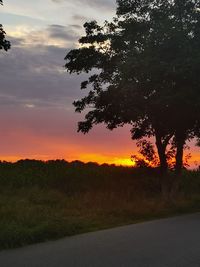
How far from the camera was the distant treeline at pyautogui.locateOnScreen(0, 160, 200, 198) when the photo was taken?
3098 centimetres

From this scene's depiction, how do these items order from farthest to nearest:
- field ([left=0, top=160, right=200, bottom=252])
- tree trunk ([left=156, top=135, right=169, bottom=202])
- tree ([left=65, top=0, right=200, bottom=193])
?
tree trunk ([left=156, top=135, right=169, bottom=202])
tree ([left=65, top=0, right=200, bottom=193])
field ([left=0, top=160, right=200, bottom=252])

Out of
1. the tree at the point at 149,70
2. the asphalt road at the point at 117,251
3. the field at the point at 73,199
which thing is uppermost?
the tree at the point at 149,70

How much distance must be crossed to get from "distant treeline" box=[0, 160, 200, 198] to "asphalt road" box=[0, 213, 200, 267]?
14640mm

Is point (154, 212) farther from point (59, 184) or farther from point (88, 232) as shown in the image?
point (59, 184)

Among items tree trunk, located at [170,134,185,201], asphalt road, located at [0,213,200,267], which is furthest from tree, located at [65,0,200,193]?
asphalt road, located at [0,213,200,267]

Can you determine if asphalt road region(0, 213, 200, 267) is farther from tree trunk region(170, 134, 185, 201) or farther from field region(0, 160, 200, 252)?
tree trunk region(170, 134, 185, 201)

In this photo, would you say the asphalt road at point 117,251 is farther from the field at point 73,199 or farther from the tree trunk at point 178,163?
the tree trunk at point 178,163

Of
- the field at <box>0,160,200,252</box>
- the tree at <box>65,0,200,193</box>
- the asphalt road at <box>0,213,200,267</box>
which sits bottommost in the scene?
the asphalt road at <box>0,213,200,267</box>

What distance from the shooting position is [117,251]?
12125mm

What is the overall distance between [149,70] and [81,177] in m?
11.3

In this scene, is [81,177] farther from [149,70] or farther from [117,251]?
[117,251]

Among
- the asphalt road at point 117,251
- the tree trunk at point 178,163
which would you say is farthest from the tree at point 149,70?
the asphalt road at point 117,251

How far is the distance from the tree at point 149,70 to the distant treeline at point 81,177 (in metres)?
3.34

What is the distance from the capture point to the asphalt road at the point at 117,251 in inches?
427
